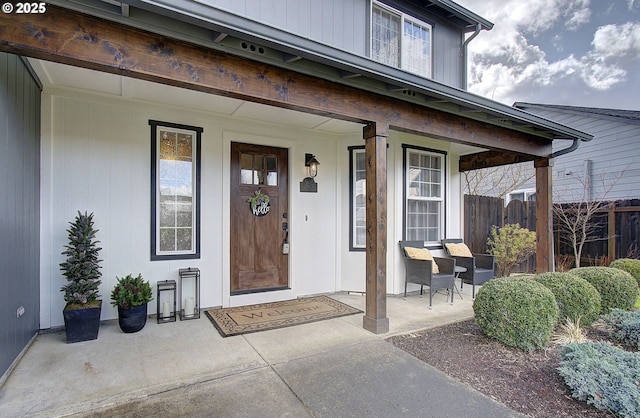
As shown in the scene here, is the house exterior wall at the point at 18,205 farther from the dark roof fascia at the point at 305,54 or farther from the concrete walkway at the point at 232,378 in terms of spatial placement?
the dark roof fascia at the point at 305,54

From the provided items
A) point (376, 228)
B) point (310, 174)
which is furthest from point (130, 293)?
point (310, 174)

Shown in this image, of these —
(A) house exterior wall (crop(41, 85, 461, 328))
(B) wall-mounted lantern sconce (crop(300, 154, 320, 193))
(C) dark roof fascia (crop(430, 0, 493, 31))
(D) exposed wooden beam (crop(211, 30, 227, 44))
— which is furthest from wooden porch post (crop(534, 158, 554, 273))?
(D) exposed wooden beam (crop(211, 30, 227, 44))

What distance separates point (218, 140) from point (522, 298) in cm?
414

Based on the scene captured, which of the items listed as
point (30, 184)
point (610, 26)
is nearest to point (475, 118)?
point (30, 184)

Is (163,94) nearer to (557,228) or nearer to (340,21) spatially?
(340,21)

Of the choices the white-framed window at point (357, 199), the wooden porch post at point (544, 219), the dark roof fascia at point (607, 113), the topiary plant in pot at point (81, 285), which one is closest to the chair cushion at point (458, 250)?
the wooden porch post at point (544, 219)

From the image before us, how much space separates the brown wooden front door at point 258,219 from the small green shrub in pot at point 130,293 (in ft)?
3.96

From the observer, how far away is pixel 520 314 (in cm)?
A: 304

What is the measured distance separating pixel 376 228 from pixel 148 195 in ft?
9.55

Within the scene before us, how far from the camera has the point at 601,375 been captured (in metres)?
2.25

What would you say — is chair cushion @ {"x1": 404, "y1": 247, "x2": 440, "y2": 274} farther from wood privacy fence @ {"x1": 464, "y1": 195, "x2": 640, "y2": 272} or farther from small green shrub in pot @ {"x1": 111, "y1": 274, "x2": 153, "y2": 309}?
small green shrub in pot @ {"x1": 111, "y1": 274, "x2": 153, "y2": 309}

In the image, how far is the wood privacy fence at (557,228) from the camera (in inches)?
256

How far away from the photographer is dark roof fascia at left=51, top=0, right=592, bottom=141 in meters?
1.99

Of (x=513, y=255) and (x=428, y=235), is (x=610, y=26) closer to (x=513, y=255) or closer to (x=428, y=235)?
(x=513, y=255)
